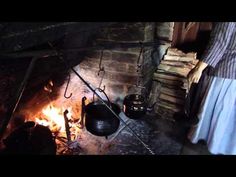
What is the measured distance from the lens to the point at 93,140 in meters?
3.53

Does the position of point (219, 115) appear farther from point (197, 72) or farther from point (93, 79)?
point (93, 79)

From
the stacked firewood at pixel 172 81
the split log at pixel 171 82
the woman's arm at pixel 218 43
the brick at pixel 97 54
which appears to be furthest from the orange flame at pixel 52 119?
the woman's arm at pixel 218 43

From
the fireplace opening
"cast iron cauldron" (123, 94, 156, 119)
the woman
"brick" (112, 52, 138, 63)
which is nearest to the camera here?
the fireplace opening

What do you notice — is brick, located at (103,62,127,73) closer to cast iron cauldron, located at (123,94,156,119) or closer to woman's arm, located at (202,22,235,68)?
cast iron cauldron, located at (123,94,156,119)

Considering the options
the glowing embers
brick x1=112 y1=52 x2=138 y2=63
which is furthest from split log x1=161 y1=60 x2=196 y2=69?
the glowing embers

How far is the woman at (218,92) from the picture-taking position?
2857mm

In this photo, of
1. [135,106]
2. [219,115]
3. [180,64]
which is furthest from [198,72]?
[180,64]

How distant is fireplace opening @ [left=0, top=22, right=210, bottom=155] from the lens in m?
2.72

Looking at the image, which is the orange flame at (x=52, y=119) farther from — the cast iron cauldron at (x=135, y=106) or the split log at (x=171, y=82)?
the split log at (x=171, y=82)

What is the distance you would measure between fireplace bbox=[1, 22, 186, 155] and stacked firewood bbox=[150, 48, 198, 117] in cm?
13
